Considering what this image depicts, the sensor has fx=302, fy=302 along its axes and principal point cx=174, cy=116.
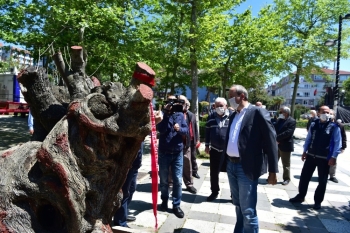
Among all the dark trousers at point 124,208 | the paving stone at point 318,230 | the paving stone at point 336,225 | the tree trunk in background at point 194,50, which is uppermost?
the tree trunk in background at point 194,50

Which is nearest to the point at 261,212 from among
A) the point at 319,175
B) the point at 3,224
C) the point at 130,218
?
the point at 319,175

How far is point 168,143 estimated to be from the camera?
4.89 meters

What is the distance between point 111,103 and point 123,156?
422 mm

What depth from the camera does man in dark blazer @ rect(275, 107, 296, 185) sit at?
7141 millimetres

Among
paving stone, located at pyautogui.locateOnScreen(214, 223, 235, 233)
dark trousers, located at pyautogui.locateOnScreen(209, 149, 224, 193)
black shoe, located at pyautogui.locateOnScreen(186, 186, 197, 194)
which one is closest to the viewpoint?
paving stone, located at pyautogui.locateOnScreen(214, 223, 235, 233)

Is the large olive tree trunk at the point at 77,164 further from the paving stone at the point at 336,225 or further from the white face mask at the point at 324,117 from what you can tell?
the white face mask at the point at 324,117

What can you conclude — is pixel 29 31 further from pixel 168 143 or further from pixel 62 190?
pixel 62 190

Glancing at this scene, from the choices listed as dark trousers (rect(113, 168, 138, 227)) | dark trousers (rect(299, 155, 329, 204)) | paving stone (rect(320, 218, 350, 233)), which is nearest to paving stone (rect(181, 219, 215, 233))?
dark trousers (rect(113, 168, 138, 227))

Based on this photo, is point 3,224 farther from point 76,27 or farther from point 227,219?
point 76,27

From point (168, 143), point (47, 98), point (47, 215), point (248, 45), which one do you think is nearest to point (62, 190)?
point (47, 215)

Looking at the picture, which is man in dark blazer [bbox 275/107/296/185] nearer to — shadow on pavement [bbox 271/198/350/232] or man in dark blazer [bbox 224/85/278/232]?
shadow on pavement [bbox 271/198/350/232]

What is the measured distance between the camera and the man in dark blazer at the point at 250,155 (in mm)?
3521

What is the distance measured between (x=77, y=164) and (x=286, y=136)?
6040mm

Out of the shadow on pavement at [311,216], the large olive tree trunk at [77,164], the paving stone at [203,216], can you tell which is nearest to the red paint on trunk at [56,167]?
the large olive tree trunk at [77,164]
